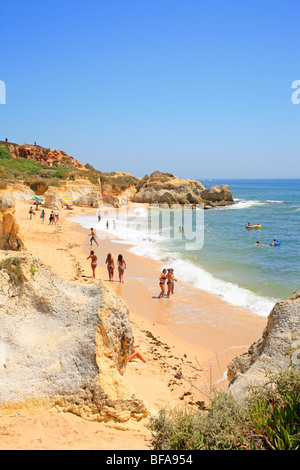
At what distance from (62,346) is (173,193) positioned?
2002 inches

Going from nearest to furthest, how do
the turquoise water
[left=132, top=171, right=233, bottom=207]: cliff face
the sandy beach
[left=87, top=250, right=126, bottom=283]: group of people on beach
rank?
the sandy beach → [left=87, top=250, right=126, bottom=283]: group of people on beach → the turquoise water → [left=132, top=171, right=233, bottom=207]: cliff face

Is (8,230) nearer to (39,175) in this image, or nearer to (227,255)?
(227,255)

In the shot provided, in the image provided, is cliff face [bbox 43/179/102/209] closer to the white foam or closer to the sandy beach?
the white foam

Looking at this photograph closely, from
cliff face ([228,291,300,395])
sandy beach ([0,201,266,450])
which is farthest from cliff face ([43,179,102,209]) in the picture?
cliff face ([228,291,300,395])

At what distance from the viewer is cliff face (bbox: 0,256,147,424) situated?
374cm

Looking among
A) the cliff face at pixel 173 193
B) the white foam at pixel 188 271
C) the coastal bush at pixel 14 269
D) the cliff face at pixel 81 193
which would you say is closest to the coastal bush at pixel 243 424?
the coastal bush at pixel 14 269

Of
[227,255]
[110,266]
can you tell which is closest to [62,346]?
[110,266]

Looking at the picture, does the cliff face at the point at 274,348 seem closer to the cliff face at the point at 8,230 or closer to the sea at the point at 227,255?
the sea at the point at 227,255

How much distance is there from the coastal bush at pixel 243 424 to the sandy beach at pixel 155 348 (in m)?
0.25

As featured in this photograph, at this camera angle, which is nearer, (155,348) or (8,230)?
(155,348)

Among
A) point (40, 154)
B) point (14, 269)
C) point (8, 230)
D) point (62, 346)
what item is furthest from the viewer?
point (40, 154)

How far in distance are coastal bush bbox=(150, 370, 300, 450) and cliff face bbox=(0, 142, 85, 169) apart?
6698 centimetres

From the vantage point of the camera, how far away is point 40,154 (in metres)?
70.4

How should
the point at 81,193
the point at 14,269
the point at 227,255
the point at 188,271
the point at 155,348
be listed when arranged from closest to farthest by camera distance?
the point at 14,269
the point at 155,348
the point at 188,271
the point at 227,255
the point at 81,193
